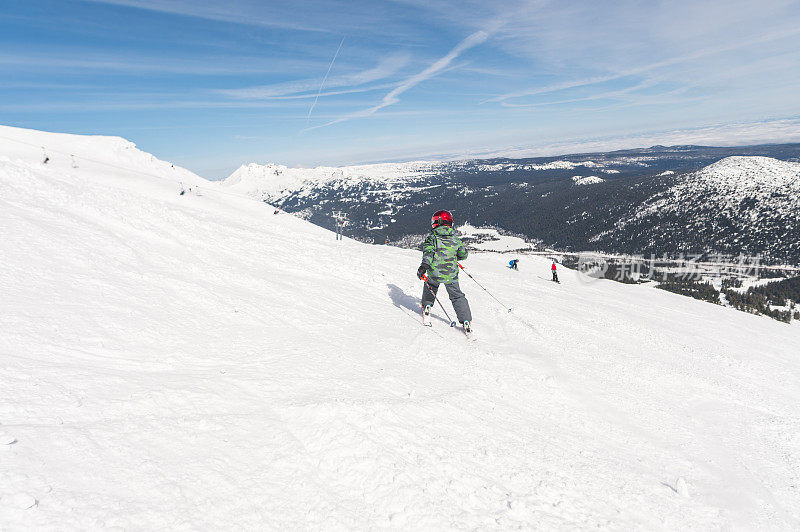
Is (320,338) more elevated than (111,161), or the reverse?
(111,161)

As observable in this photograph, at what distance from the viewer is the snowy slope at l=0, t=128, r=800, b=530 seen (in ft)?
10.7

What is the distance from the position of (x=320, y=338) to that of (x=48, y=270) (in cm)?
559

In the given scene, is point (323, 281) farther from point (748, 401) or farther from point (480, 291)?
point (748, 401)

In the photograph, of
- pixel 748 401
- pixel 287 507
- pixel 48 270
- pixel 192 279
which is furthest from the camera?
pixel 192 279

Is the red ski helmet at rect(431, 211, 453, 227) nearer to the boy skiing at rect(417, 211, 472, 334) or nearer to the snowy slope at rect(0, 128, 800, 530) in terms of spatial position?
the boy skiing at rect(417, 211, 472, 334)

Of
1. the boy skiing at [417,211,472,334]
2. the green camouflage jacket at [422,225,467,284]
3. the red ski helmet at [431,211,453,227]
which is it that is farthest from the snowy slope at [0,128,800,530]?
the red ski helmet at [431,211,453,227]

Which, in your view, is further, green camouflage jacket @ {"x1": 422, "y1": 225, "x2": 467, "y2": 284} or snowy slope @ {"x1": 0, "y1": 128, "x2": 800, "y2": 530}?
green camouflage jacket @ {"x1": 422, "y1": 225, "x2": 467, "y2": 284}

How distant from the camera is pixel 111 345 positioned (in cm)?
564

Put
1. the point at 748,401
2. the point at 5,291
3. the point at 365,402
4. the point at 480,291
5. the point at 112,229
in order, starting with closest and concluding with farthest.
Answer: the point at 365,402
the point at 5,291
the point at 748,401
the point at 112,229
the point at 480,291

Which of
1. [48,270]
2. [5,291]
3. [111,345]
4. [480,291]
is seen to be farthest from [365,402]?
[480,291]

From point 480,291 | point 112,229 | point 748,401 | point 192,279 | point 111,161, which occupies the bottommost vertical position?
point 748,401

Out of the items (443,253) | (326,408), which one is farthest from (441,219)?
(326,408)

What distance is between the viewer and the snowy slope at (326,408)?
3.28 metres

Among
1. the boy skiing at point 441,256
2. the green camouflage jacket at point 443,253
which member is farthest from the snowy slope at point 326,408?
the green camouflage jacket at point 443,253
